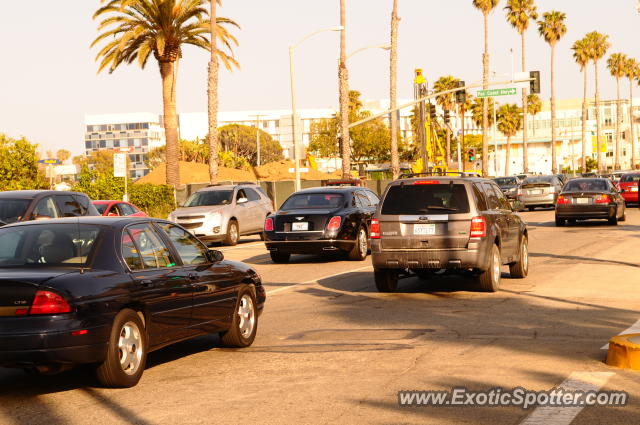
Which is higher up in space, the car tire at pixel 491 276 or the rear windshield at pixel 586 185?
the rear windshield at pixel 586 185

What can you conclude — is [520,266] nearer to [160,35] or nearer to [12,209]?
[12,209]

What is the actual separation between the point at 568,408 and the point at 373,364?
2.34 meters

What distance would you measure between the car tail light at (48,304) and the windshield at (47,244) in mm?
584

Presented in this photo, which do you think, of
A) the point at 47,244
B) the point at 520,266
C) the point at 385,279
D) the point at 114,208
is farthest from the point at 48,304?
the point at 114,208

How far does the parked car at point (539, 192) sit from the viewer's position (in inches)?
1796

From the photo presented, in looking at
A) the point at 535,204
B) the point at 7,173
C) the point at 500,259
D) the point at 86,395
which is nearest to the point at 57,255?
the point at 86,395

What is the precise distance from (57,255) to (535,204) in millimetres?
39862

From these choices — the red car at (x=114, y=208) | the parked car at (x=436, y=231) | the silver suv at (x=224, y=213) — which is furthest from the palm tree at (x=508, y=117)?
the parked car at (x=436, y=231)

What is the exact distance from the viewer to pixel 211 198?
2808cm

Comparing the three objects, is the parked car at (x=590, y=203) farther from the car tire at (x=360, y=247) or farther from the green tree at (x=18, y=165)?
the green tree at (x=18, y=165)

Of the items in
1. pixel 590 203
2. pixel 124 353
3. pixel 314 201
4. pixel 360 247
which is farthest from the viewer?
pixel 590 203

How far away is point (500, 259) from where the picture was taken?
1506 cm

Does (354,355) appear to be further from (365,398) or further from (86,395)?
(86,395)

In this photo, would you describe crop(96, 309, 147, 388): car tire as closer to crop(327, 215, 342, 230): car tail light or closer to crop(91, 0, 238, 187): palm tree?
crop(327, 215, 342, 230): car tail light
